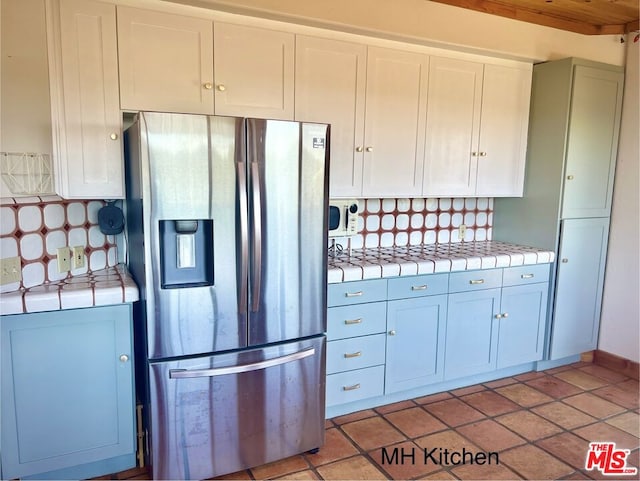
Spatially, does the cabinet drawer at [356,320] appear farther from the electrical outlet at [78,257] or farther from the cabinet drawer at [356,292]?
the electrical outlet at [78,257]

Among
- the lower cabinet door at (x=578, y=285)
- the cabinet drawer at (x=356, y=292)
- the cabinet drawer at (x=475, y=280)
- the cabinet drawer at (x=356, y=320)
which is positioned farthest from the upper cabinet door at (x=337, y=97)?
the lower cabinet door at (x=578, y=285)

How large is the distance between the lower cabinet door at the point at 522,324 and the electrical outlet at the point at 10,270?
2.75 metres

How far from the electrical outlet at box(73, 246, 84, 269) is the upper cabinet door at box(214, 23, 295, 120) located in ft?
3.17

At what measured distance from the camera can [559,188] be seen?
3.13m

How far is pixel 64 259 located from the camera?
2188 mm

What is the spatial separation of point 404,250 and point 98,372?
197cm

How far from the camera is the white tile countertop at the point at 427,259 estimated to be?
2.57 m

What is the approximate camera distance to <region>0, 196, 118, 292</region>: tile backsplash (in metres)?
1.97

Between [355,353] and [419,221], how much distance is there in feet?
3.88

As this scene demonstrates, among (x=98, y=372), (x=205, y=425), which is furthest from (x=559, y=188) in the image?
(x=98, y=372)

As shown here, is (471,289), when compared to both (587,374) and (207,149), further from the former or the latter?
(207,149)

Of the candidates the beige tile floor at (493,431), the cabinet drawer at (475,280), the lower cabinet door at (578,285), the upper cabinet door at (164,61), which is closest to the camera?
the upper cabinet door at (164,61)

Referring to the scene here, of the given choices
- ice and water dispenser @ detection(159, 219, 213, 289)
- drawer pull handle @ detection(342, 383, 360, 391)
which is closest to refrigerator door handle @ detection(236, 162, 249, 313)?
ice and water dispenser @ detection(159, 219, 213, 289)

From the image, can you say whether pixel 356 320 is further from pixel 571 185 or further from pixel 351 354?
pixel 571 185
